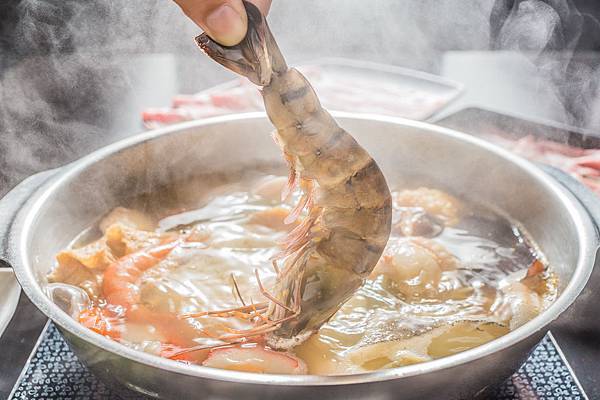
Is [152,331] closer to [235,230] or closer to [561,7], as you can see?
[235,230]

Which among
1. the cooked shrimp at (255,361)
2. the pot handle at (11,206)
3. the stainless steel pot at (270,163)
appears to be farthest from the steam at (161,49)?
the cooked shrimp at (255,361)

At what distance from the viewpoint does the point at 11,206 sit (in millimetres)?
1972

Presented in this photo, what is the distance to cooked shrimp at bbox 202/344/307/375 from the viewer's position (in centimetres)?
164

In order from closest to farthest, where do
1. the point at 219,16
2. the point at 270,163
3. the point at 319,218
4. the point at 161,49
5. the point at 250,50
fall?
the point at 219,16
the point at 250,50
the point at 319,218
the point at 270,163
the point at 161,49

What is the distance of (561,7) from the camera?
5.24 m

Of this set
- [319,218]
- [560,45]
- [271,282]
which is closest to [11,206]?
[271,282]

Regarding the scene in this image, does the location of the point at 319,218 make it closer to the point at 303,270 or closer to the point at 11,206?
the point at 303,270

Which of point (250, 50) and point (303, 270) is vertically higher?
point (250, 50)

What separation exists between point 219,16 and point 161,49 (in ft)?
11.8

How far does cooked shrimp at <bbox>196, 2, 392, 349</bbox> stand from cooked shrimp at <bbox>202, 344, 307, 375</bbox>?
6 centimetres

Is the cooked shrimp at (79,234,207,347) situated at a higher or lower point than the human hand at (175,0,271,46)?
lower

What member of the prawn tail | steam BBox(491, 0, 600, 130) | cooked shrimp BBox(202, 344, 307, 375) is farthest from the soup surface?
steam BBox(491, 0, 600, 130)

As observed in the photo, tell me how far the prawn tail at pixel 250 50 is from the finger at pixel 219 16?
3cm

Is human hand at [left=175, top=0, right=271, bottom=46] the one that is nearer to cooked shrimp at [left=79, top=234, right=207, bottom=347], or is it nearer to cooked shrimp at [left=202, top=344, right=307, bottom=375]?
cooked shrimp at [left=202, top=344, right=307, bottom=375]
